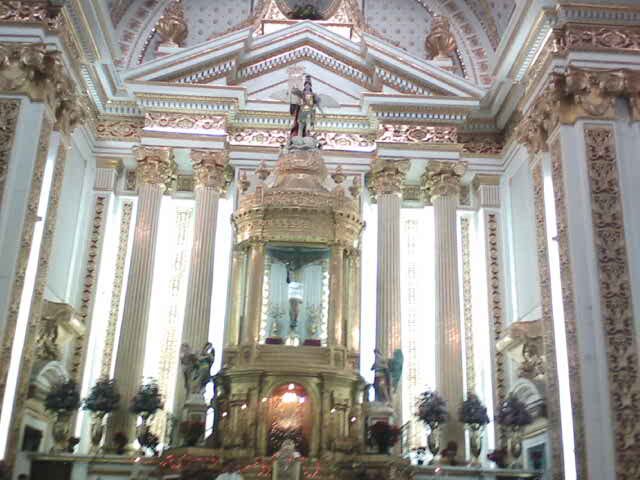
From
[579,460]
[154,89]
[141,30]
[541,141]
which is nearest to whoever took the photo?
[579,460]

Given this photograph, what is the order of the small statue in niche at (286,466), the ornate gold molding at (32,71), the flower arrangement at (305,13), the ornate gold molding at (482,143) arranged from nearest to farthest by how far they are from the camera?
the small statue in niche at (286,466) < the ornate gold molding at (32,71) < the ornate gold molding at (482,143) < the flower arrangement at (305,13)

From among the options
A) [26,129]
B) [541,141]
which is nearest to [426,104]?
[541,141]

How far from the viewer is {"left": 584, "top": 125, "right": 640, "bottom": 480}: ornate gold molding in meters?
10.1

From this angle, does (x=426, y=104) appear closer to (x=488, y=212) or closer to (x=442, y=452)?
(x=488, y=212)

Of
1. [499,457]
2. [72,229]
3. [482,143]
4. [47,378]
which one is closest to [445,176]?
[482,143]

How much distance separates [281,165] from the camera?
47.6 feet

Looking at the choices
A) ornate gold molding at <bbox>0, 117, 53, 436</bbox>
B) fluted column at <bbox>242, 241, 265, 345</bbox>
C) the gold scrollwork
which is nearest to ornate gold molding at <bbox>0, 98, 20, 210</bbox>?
ornate gold molding at <bbox>0, 117, 53, 436</bbox>

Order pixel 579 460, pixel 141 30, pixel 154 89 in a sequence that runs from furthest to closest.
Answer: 1. pixel 141 30
2. pixel 154 89
3. pixel 579 460

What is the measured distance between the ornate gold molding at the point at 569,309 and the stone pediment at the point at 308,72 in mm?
4251

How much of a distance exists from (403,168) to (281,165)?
263 centimetres

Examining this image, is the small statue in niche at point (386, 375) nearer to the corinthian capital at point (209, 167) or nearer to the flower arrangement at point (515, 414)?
the flower arrangement at point (515, 414)

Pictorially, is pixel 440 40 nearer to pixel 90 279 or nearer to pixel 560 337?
pixel 560 337

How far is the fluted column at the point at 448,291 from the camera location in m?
14.0

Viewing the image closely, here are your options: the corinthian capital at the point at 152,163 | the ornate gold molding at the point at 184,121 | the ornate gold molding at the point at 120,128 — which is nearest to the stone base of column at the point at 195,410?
the corinthian capital at the point at 152,163
